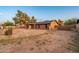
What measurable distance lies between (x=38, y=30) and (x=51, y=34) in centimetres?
17

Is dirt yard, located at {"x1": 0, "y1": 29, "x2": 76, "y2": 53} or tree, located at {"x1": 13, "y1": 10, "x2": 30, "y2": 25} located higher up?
tree, located at {"x1": 13, "y1": 10, "x2": 30, "y2": 25}

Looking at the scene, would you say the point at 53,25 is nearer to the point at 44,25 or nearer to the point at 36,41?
the point at 44,25

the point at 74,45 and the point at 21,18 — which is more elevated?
the point at 21,18

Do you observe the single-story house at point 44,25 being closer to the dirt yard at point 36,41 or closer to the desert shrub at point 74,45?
the dirt yard at point 36,41

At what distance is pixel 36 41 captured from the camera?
6.41ft

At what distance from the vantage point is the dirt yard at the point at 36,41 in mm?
1927

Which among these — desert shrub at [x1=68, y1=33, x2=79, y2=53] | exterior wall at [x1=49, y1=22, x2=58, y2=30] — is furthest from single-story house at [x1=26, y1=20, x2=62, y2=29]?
desert shrub at [x1=68, y1=33, x2=79, y2=53]

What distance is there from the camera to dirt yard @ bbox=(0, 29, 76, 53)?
1.93 m

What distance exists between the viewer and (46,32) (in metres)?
1.99

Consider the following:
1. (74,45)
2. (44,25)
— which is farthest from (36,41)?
(74,45)

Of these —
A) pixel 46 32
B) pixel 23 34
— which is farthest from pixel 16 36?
pixel 46 32

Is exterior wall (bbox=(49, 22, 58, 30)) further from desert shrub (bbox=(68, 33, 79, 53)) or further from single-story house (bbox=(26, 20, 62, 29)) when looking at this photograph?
desert shrub (bbox=(68, 33, 79, 53))
